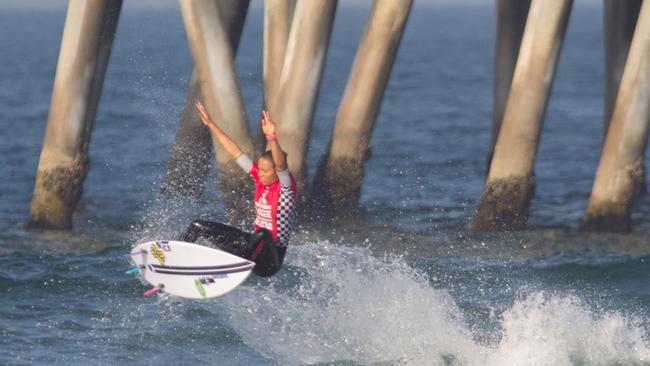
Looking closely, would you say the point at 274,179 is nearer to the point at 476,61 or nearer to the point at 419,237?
the point at 419,237

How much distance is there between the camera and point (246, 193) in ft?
79.9

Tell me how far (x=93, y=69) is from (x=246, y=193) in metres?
3.22

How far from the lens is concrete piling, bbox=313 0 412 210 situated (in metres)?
23.4

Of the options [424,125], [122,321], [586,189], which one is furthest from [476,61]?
[122,321]

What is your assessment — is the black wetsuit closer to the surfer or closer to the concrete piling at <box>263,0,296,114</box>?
the surfer

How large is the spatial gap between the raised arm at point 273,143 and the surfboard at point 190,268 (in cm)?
123

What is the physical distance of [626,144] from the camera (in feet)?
73.6

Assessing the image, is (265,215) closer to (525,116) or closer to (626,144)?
(525,116)

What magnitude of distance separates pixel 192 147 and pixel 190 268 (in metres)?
9.90

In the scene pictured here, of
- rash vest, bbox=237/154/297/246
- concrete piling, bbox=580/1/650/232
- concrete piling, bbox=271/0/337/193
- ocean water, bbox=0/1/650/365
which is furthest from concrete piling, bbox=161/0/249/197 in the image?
rash vest, bbox=237/154/297/246

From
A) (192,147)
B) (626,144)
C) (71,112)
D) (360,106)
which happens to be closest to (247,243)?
(360,106)

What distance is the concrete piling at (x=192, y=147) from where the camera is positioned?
2720cm

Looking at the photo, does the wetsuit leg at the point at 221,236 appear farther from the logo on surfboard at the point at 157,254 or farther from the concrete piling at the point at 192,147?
the concrete piling at the point at 192,147

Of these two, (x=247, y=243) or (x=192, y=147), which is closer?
(x=247, y=243)
